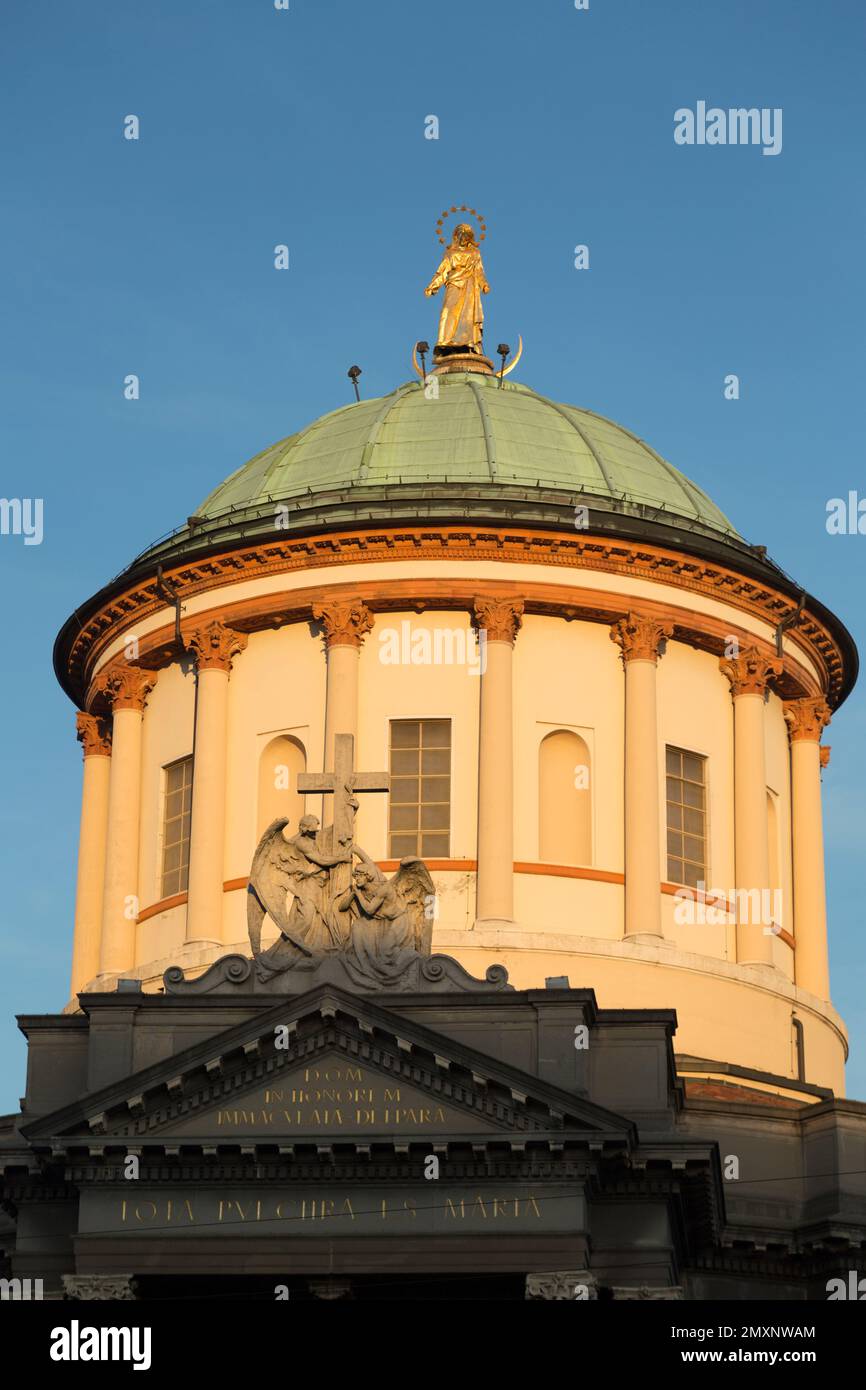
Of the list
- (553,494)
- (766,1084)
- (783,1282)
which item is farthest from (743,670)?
(783,1282)

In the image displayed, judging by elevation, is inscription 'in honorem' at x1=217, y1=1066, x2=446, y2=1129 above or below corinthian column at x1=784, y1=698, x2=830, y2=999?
below

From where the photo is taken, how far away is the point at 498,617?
170 ft

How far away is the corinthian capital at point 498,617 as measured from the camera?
51.8 metres

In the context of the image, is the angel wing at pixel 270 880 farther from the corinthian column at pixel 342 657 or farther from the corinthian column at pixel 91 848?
the corinthian column at pixel 91 848

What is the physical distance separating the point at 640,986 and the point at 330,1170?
419 inches

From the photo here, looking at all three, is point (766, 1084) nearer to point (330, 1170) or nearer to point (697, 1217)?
point (697, 1217)

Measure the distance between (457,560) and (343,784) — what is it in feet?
30.0

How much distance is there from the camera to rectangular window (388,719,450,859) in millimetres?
50906

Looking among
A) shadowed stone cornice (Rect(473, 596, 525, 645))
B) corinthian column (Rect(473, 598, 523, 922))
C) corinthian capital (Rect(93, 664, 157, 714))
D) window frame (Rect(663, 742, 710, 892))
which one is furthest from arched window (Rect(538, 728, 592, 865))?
corinthian capital (Rect(93, 664, 157, 714))

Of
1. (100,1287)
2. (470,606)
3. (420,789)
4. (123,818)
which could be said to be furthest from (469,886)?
(100,1287)

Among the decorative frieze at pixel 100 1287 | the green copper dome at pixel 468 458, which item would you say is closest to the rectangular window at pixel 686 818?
the green copper dome at pixel 468 458

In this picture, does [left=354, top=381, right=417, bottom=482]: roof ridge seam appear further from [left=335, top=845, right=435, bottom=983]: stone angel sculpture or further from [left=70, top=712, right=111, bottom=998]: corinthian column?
[left=335, top=845, right=435, bottom=983]: stone angel sculpture

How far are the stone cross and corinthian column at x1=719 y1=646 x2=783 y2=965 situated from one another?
10.2 metres

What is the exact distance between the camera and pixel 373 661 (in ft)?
172
